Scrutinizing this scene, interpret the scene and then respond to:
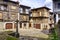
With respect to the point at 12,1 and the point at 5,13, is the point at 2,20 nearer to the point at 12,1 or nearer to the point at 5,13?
the point at 5,13

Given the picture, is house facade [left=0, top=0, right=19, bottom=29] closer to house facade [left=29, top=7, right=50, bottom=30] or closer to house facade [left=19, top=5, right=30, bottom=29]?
house facade [left=19, top=5, right=30, bottom=29]

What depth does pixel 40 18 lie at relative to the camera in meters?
40.6

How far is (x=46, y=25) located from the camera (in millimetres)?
39531

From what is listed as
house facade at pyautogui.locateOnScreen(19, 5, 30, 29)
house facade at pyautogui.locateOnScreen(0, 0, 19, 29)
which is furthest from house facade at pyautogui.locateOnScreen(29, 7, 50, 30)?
house facade at pyautogui.locateOnScreen(0, 0, 19, 29)

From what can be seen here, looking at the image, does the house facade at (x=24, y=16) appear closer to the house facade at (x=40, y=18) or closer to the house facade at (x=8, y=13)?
the house facade at (x=40, y=18)

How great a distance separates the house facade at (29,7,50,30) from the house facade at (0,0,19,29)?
20.4ft

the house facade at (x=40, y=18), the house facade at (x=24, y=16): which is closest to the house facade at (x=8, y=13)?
the house facade at (x=24, y=16)

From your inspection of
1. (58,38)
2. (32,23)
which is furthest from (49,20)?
(58,38)

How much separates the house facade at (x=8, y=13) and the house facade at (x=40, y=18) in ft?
20.4

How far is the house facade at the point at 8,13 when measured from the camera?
113 feet

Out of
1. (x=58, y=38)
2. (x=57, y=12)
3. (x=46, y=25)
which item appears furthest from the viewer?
(x=46, y=25)

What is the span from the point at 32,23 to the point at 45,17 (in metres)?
4.31

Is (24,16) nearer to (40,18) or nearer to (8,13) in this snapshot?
(40,18)

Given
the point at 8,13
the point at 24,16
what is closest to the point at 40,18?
the point at 24,16
